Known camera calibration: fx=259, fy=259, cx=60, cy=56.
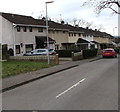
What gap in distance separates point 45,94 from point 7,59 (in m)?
23.7

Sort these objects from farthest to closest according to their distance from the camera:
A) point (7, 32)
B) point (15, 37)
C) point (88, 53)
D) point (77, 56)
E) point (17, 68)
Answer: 1. point (88, 53)
2. point (7, 32)
3. point (15, 37)
4. point (77, 56)
5. point (17, 68)

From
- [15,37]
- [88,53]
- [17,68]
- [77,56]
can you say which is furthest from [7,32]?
[17,68]

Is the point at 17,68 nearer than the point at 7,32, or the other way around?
the point at 17,68

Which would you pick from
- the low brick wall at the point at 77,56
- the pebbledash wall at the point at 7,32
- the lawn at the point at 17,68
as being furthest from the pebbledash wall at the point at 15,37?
the lawn at the point at 17,68

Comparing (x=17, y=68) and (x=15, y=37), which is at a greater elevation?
(x=15, y=37)

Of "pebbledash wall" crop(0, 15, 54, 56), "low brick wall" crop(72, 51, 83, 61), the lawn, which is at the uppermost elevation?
"pebbledash wall" crop(0, 15, 54, 56)

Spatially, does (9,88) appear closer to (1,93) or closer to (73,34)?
(1,93)

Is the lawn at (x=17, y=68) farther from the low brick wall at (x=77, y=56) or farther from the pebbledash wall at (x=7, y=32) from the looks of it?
the pebbledash wall at (x=7, y=32)

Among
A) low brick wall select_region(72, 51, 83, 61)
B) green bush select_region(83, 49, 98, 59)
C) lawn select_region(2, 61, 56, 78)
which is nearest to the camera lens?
lawn select_region(2, 61, 56, 78)

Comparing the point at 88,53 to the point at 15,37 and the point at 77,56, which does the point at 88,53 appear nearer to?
the point at 77,56

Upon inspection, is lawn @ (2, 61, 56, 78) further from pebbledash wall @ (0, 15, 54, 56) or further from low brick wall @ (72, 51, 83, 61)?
pebbledash wall @ (0, 15, 54, 56)

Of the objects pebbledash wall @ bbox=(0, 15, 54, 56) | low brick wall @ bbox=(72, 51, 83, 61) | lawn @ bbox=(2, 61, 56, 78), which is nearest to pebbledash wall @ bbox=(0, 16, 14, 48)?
pebbledash wall @ bbox=(0, 15, 54, 56)

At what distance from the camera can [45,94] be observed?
9945mm

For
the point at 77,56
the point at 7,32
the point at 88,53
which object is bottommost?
the point at 77,56
